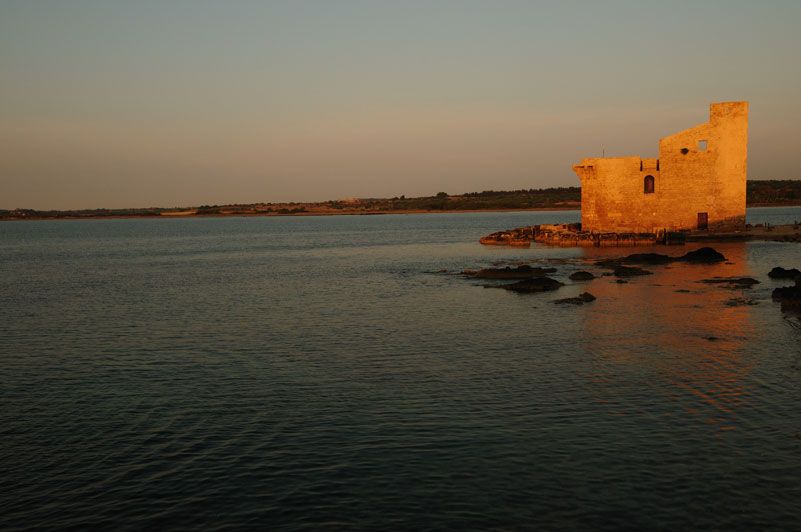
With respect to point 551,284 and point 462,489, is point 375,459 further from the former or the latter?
point 551,284

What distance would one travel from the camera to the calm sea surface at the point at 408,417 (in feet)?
26.6

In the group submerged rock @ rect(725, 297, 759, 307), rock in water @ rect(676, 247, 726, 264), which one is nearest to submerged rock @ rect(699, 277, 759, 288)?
submerged rock @ rect(725, 297, 759, 307)

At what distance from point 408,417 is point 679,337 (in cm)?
921

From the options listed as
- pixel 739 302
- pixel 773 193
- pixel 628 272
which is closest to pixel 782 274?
pixel 628 272

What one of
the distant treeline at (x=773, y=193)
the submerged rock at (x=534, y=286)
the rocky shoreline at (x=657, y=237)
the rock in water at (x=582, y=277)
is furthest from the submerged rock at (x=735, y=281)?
the distant treeline at (x=773, y=193)

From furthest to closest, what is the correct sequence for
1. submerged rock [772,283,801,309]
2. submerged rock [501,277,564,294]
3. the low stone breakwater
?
the low stone breakwater < submerged rock [501,277,564,294] < submerged rock [772,283,801,309]

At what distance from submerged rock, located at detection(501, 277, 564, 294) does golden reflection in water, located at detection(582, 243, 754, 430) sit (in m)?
1.75

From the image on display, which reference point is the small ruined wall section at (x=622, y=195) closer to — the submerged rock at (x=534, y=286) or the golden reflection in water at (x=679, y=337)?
the golden reflection in water at (x=679, y=337)

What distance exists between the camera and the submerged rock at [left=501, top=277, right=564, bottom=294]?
1075 inches

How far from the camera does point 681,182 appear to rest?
48.5 meters

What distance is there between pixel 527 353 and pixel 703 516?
8.55 m

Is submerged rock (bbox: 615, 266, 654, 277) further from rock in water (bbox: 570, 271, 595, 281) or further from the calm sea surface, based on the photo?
the calm sea surface

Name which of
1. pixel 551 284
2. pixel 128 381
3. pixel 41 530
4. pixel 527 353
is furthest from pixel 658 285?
pixel 41 530

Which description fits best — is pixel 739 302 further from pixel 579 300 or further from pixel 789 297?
pixel 579 300
